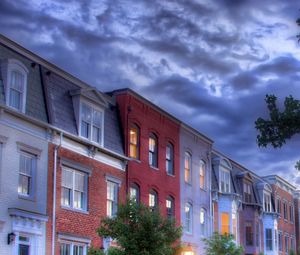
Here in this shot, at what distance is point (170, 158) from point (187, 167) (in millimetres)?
2574

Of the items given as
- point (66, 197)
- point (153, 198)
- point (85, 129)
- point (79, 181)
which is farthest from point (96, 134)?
point (153, 198)

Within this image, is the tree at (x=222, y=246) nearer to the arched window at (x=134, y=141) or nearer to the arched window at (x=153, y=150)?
the arched window at (x=153, y=150)

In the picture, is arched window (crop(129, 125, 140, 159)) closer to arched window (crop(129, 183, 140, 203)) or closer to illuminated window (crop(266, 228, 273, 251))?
arched window (crop(129, 183, 140, 203))

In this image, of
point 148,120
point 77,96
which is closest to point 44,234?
point 77,96

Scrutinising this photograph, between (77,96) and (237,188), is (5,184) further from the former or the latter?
(237,188)

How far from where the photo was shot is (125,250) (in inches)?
982

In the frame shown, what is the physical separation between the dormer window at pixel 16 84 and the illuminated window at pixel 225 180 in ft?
76.5

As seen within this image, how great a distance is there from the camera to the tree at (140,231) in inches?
979

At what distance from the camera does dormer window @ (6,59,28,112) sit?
25891 mm

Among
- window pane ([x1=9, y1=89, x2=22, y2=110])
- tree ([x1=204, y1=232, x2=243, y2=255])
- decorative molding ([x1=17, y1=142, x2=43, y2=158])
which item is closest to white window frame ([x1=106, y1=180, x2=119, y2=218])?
decorative molding ([x1=17, y1=142, x2=43, y2=158])

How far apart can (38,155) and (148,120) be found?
10679mm

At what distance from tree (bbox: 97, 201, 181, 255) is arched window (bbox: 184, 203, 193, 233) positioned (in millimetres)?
14472

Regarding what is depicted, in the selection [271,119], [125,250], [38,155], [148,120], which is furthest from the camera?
[148,120]

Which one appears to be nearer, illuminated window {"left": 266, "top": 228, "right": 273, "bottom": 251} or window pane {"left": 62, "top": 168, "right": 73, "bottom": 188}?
window pane {"left": 62, "top": 168, "right": 73, "bottom": 188}
